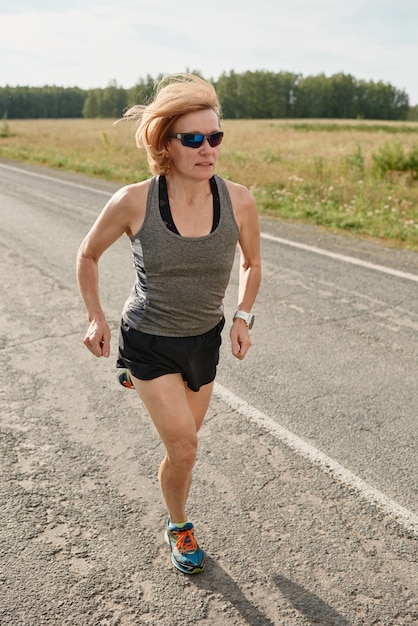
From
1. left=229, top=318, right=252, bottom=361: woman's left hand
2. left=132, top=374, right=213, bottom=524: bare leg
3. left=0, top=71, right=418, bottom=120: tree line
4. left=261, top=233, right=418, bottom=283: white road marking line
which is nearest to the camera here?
left=132, top=374, right=213, bottom=524: bare leg

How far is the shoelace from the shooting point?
2721mm

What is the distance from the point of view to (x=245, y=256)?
2910mm

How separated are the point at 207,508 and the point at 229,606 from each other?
65cm

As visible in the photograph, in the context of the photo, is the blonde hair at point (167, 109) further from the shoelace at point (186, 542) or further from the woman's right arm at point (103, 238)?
the shoelace at point (186, 542)

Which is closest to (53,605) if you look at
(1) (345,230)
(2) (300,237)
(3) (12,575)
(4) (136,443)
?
(3) (12,575)

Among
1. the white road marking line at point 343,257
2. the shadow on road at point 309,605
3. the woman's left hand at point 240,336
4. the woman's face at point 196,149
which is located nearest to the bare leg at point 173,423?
the woman's left hand at point 240,336

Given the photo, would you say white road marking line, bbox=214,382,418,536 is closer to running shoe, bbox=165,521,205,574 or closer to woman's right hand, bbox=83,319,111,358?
running shoe, bbox=165,521,205,574

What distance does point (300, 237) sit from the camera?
9.12m

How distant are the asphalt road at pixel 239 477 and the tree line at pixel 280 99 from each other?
447ft

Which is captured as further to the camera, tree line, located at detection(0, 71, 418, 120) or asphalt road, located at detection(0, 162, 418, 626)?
tree line, located at detection(0, 71, 418, 120)

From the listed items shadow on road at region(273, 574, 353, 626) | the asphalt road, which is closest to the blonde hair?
the asphalt road

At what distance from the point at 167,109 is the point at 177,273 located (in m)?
0.64

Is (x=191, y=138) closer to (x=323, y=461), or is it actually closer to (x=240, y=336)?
(x=240, y=336)

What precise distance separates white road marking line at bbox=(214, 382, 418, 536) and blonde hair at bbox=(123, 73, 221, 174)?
1.87 metres
